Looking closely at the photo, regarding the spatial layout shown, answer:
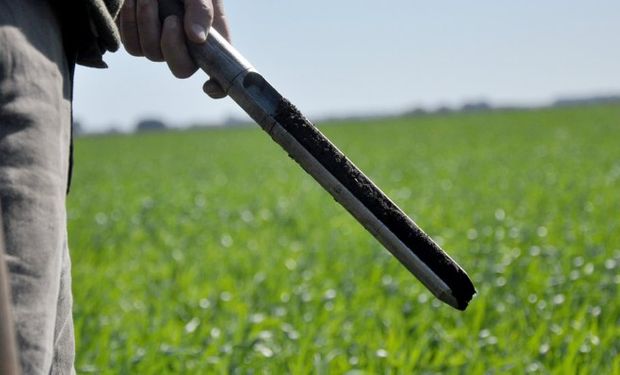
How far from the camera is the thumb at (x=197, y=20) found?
206 centimetres

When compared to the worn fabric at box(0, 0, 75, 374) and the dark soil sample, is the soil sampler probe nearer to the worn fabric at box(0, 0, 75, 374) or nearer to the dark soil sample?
the dark soil sample

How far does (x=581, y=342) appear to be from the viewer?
4.99 metres

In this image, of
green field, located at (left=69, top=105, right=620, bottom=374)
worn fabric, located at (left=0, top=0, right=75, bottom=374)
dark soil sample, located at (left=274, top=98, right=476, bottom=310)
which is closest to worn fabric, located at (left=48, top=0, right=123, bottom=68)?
worn fabric, located at (left=0, top=0, right=75, bottom=374)

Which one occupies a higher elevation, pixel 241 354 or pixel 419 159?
pixel 241 354

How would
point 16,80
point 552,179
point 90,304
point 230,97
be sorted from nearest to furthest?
1. point 16,80
2. point 230,97
3. point 90,304
4. point 552,179

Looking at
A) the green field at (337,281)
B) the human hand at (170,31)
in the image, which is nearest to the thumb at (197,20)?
the human hand at (170,31)

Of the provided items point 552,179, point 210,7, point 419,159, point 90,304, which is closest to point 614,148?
point 419,159

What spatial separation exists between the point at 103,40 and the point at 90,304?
5063mm

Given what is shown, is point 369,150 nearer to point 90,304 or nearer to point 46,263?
point 90,304

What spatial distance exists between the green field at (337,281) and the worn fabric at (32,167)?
2.96 meters

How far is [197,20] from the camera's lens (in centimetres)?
208

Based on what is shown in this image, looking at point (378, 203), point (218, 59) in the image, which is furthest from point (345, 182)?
point (218, 59)

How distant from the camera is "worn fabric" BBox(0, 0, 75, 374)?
5.04ft

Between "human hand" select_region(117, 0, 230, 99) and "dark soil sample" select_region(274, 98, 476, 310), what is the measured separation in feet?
0.90
